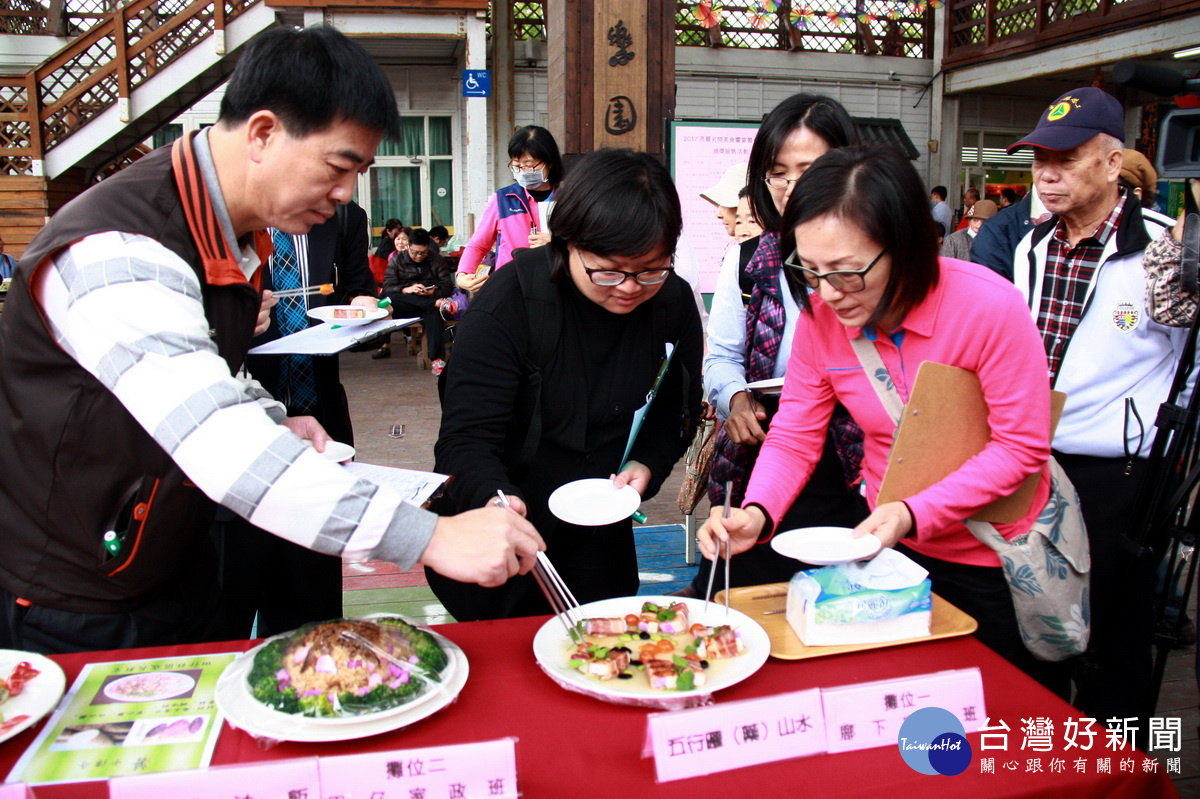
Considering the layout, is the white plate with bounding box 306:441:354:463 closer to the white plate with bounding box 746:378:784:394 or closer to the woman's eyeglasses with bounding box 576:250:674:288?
the woman's eyeglasses with bounding box 576:250:674:288

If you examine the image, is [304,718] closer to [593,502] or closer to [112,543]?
[112,543]

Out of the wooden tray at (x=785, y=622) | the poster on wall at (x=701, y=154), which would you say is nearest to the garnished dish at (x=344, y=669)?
the wooden tray at (x=785, y=622)

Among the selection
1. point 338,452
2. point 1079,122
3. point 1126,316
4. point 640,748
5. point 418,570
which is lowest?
point 418,570

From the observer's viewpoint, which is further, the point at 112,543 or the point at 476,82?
the point at 476,82

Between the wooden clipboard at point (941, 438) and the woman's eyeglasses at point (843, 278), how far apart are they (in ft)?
0.57

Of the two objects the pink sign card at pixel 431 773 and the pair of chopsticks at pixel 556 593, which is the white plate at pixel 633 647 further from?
the pink sign card at pixel 431 773

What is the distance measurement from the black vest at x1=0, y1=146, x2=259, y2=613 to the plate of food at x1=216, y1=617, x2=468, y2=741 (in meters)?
0.24

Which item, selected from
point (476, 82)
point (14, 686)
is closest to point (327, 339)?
point (14, 686)

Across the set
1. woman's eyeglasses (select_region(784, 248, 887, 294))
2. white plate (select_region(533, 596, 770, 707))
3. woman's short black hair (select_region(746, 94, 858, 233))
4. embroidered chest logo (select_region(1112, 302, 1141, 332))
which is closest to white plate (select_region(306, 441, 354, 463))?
white plate (select_region(533, 596, 770, 707))

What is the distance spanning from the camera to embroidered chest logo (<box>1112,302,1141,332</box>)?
1976 millimetres

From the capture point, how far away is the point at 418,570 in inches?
138

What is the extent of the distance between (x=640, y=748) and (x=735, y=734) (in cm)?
13

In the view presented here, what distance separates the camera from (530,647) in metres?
1.34

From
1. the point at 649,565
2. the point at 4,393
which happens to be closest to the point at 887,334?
the point at 4,393
